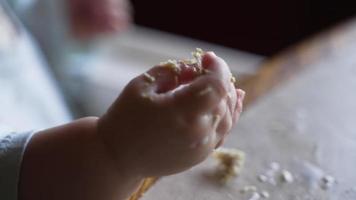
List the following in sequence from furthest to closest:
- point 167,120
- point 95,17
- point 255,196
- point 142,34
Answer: point 142,34
point 95,17
point 255,196
point 167,120

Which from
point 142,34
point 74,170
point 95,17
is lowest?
point 142,34

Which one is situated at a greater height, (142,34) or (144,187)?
(144,187)

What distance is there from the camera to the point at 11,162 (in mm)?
393

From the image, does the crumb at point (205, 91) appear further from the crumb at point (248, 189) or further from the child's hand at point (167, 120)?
the crumb at point (248, 189)

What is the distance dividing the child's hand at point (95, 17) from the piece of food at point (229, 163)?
0.47 meters

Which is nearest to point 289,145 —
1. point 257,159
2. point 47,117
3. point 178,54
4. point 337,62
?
point 257,159

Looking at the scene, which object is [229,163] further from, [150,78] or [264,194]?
[150,78]

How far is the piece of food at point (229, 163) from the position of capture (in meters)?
0.48

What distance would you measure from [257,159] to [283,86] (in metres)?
0.12

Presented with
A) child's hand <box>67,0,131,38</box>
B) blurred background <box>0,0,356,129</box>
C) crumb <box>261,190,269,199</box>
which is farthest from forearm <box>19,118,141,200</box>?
child's hand <box>67,0,131,38</box>

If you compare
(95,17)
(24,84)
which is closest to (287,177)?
(24,84)

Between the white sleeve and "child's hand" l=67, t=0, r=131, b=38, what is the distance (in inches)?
21.2

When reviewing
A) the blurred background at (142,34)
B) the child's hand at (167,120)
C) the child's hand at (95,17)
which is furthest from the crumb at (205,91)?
the child's hand at (95,17)

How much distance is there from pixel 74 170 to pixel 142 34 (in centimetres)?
110
